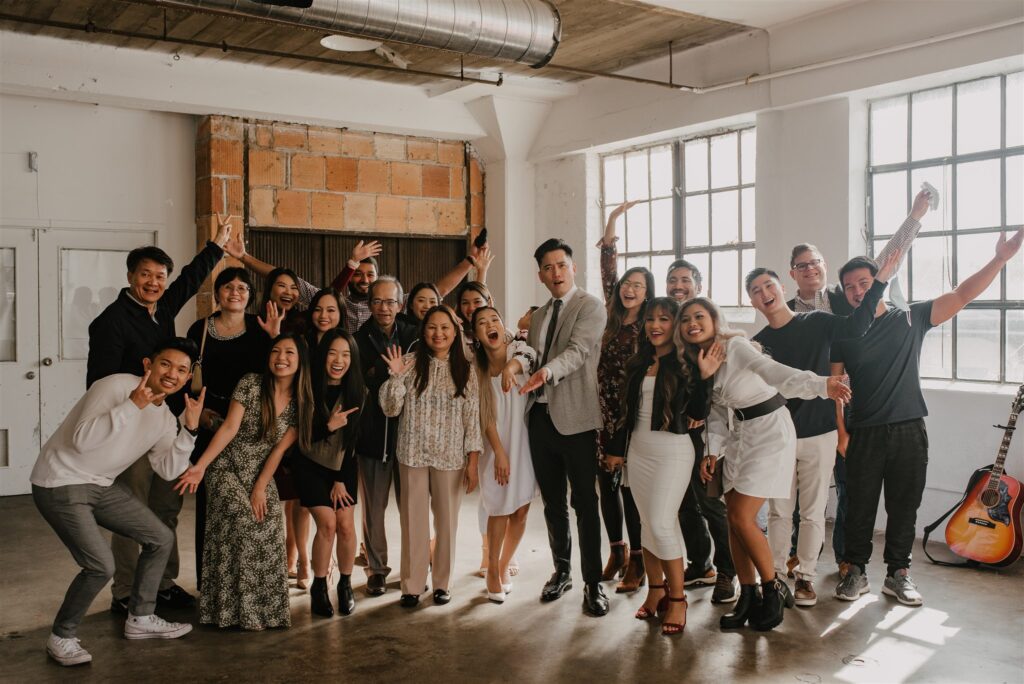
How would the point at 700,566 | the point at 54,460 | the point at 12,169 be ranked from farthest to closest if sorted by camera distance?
the point at 12,169 < the point at 700,566 < the point at 54,460

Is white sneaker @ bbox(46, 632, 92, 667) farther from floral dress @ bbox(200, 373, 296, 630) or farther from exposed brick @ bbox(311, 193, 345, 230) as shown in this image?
exposed brick @ bbox(311, 193, 345, 230)

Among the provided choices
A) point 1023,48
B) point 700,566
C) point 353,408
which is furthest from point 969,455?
point 353,408

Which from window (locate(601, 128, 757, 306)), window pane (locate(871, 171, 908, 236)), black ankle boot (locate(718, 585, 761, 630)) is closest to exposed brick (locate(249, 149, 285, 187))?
window (locate(601, 128, 757, 306))

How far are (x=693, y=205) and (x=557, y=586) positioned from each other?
3863 millimetres

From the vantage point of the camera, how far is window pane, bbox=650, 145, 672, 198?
7473 millimetres

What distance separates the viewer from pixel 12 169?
22.6ft

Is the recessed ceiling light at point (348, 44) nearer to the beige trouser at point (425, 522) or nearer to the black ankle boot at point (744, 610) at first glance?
the beige trouser at point (425, 522)

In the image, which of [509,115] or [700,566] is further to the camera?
[509,115]

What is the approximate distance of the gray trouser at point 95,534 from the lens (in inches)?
142

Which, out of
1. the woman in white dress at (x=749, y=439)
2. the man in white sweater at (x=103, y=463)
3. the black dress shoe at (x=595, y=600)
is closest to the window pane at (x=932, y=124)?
the woman in white dress at (x=749, y=439)

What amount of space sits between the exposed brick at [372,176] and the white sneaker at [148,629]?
188 inches

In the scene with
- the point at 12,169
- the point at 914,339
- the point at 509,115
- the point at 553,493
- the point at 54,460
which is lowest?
the point at 553,493

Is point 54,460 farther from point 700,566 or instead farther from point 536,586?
point 700,566

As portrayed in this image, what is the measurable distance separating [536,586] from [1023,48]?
3821 millimetres
